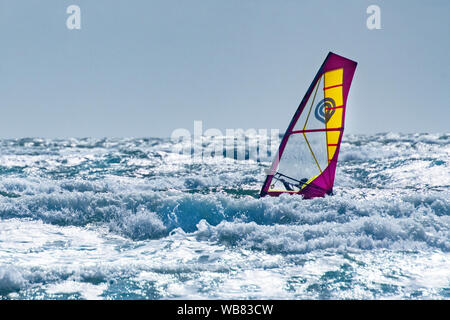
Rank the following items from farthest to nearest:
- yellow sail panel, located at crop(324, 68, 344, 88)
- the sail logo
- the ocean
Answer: the sail logo, yellow sail panel, located at crop(324, 68, 344, 88), the ocean

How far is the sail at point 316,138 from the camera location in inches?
434

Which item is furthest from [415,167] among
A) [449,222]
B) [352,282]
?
[352,282]

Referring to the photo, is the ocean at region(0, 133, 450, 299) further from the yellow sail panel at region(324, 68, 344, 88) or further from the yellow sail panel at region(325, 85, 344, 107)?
the yellow sail panel at region(324, 68, 344, 88)

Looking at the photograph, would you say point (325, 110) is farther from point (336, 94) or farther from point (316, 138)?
point (316, 138)

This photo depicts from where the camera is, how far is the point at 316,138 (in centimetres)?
1146

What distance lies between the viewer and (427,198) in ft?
35.4

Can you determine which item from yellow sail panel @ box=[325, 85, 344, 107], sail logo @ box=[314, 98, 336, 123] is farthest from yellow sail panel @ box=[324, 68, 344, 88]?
sail logo @ box=[314, 98, 336, 123]

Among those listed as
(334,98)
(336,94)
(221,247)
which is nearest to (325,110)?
(334,98)

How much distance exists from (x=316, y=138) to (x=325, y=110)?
730mm

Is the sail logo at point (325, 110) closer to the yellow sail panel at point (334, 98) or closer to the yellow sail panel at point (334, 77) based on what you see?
the yellow sail panel at point (334, 98)

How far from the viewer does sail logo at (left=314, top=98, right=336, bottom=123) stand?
11109 millimetres

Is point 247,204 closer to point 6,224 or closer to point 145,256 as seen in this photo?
point 145,256

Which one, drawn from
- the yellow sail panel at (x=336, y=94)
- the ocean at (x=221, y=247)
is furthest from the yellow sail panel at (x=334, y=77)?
the ocean at (x=221, y=247)

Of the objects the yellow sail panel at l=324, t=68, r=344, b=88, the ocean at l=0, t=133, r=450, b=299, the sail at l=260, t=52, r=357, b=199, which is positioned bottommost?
the ocean at l=0, t=133, r=450, b=299
